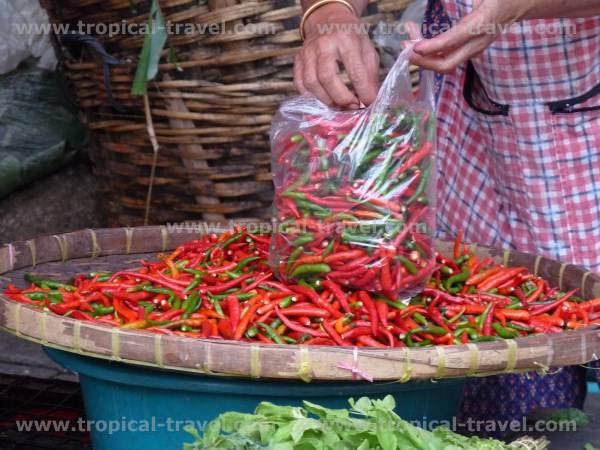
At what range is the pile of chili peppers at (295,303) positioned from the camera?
2084 millimetres

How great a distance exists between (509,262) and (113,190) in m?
1.82

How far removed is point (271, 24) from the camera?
339 centimetres

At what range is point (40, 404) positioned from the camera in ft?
10.6

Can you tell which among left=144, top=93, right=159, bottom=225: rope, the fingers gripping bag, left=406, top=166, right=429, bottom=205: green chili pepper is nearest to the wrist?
the fingers gripping bag

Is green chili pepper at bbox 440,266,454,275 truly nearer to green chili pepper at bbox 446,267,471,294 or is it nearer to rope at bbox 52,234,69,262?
green chili pepper at bbox 446,267,471,294

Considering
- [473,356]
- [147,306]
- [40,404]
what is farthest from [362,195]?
[40,404]

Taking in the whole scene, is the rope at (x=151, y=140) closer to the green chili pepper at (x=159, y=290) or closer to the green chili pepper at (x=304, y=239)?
the green chili pepper at (x=159, y=290)

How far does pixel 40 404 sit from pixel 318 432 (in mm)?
1931

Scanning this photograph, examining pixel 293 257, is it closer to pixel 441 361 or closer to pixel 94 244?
pixel 441 361

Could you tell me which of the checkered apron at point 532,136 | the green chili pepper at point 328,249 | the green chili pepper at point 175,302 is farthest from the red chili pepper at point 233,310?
the checkered apron at point 532,136

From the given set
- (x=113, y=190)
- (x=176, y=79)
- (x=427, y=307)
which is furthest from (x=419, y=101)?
(x=113, y=190)

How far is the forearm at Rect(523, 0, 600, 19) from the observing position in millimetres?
2160

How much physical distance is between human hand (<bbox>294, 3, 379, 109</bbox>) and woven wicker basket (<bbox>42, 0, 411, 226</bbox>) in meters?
1.06

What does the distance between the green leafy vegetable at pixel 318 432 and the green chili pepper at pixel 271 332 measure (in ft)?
1.45
